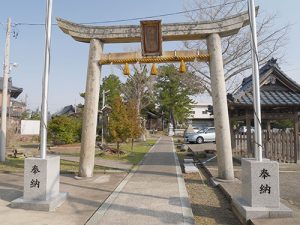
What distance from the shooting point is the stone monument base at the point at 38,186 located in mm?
6836

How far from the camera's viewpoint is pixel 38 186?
22.8ft

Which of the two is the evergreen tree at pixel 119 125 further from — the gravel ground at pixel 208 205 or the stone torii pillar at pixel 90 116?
the gravel ground at pixel 208 205

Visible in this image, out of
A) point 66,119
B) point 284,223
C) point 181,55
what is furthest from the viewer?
point 66,119

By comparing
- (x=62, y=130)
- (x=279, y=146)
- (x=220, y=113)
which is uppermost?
(x=220, y=113)

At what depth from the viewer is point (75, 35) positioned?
36.2 feet

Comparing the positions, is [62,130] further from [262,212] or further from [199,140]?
[262,212]

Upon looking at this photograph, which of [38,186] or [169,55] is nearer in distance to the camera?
[38,186]

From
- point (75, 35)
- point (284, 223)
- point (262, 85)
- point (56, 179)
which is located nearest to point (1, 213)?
point (56, 179)

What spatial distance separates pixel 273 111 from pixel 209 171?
17.3 ft

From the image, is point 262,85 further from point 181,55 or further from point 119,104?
point 119,104

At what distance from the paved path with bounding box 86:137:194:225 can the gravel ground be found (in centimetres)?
25

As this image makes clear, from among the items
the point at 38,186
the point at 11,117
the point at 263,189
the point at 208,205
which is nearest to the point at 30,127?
the point at 11,117

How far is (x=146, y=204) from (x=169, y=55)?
18.3 feet

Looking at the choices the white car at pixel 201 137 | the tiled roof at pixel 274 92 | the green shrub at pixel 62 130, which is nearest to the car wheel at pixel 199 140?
the white car at pixel 201 137
